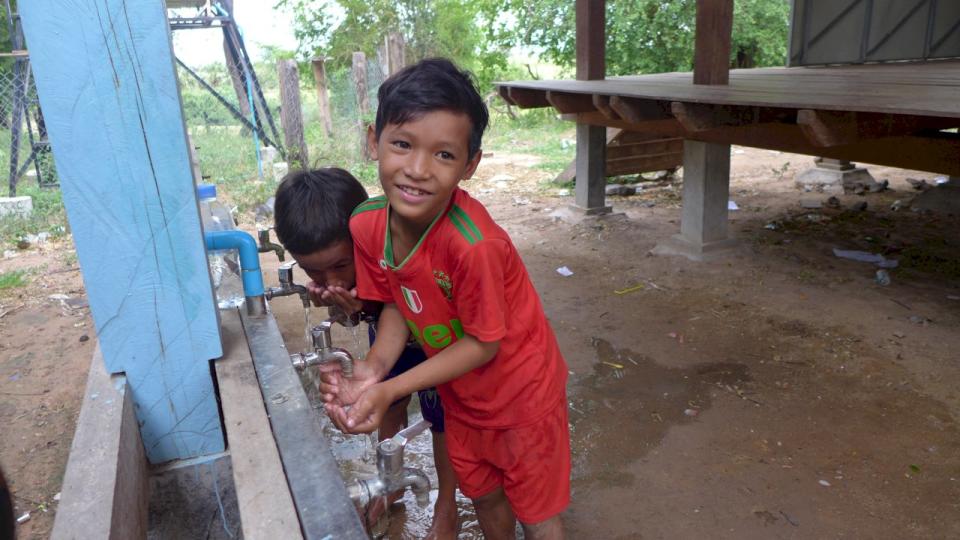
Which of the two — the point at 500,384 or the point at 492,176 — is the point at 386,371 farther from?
the point at 492,176

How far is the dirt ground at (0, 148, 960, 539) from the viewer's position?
233 centimetres

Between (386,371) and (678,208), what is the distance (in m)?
5.30

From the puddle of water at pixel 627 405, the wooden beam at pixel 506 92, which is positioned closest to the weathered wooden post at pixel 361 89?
the wooden beam at pixel 506 92

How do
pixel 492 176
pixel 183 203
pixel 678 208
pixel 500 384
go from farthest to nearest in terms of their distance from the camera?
pixel 492 176, pixel 678 208, pixel 500 384, pixel 183 203

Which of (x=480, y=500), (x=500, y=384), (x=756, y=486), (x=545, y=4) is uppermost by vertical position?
(x=545, y=4)

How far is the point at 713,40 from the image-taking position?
438cm

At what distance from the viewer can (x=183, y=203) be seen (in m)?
1.38

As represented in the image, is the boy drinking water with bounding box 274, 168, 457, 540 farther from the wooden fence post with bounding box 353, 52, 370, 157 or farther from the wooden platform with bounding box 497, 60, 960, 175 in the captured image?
the wooden fence post with bounding box 353, 52, 370, 157

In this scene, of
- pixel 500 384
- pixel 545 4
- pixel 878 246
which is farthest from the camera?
pixel 545 4

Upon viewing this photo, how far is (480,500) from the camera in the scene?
1.81 meters

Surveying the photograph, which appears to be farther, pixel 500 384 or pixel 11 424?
pixel 11 424

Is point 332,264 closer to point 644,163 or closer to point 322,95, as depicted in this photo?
point 644,163

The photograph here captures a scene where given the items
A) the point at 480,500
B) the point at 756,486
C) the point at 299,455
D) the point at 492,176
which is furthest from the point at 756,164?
the point at 299,455

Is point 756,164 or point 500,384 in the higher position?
point 500,384
